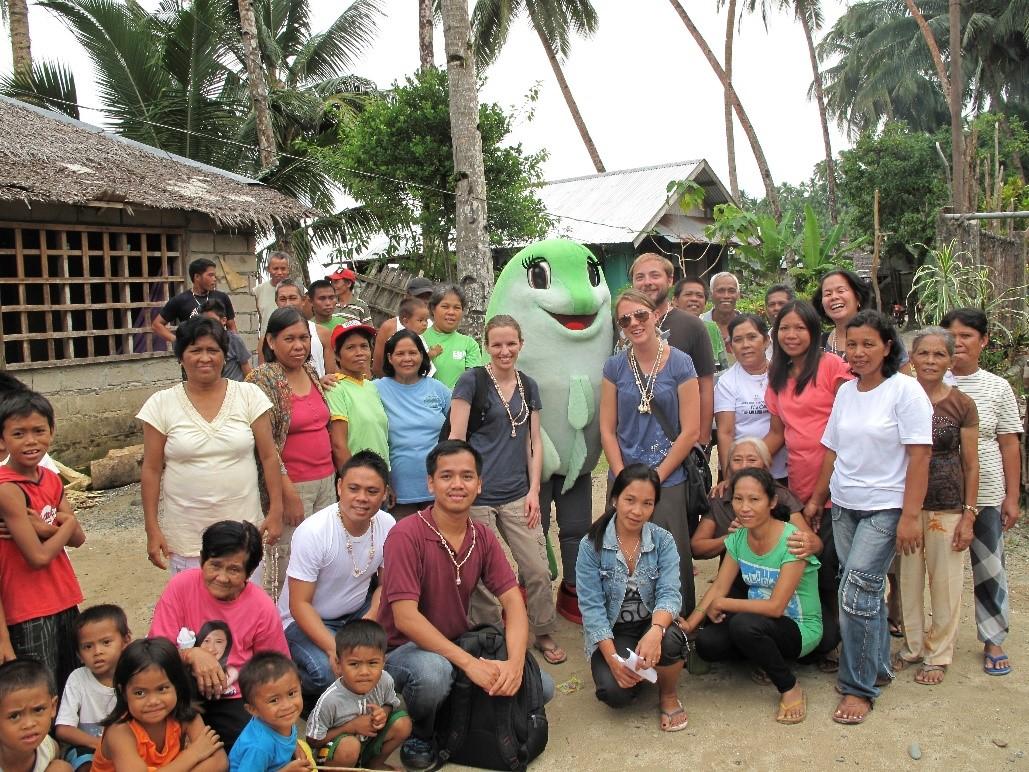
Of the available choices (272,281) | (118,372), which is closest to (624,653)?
(272,281)

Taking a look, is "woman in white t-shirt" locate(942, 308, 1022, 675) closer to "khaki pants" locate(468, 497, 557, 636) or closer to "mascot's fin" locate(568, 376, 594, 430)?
"mascot's fin" locate(568, 376, 594, 430)

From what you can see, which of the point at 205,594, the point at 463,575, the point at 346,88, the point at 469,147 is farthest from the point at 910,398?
the point at 346,88

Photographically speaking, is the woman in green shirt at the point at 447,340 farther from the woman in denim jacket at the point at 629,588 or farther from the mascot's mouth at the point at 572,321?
the woman in denim jacket at the point at 629,588

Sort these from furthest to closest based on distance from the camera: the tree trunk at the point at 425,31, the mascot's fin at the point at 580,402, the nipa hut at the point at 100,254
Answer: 1. the tree trunk at the point at 425,31
2. the nipa hut at the point at 100,254
3. the mascot's fin at the point at 580,402

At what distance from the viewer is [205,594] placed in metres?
3.09

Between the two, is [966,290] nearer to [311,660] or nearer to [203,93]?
[311,660]

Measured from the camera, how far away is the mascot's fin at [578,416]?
14.2 ft

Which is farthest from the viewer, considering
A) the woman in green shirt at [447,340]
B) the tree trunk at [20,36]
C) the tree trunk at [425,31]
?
the tree trunk at [425,31]

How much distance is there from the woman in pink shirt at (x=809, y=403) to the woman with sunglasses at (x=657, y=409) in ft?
1.28

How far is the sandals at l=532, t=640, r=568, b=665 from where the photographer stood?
4.02m

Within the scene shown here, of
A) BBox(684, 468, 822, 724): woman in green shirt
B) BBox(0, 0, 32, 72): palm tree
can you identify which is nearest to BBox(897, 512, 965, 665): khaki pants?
BBox(684, 468, 822, 724): woman in green shirt

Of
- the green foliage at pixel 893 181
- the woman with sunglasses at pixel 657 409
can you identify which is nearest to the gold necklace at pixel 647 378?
the woman with sunglasses at pixel 657 409

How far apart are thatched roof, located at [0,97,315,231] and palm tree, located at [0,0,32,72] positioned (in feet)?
16.9

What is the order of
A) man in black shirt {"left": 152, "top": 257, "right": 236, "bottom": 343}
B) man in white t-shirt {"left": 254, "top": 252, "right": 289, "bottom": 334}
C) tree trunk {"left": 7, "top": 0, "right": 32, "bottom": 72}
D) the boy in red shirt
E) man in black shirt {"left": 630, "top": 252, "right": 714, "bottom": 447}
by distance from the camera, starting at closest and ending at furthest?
the boy in red shirt < man in black shirt {"left": 630, "top": 252, "right": 714, "bottom": 447} < man in black shirt {"left": 152, "top": 257, "right": 236, "bottom": 343} < man in white t-shirt {"left": 254, "top": 252, "right": 289, "bottom": 334} < tree trunk {"left": 7, "top": 0, "right": 32, "bottom": 72}
